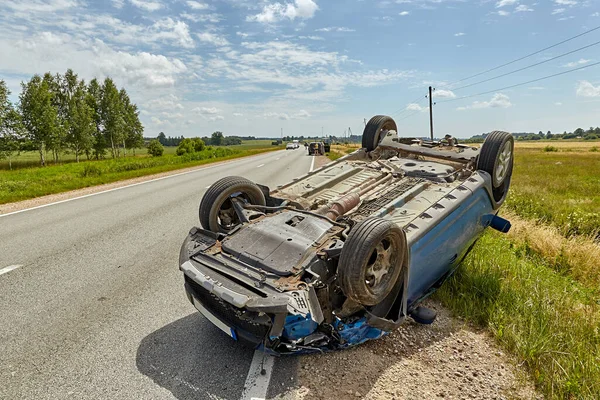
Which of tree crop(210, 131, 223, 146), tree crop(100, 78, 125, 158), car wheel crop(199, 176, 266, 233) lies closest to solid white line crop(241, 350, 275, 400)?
car wheel crop(199, 176, 266, 233)

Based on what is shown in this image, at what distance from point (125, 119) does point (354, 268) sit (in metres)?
54.7

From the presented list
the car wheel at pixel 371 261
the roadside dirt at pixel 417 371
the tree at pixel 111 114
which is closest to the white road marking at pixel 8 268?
the roadside dirt at pixel 417 371

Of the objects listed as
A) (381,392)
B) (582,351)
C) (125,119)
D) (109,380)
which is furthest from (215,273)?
(125,119)

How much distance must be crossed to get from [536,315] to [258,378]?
108 inches

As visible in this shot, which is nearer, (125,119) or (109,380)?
(109,380)

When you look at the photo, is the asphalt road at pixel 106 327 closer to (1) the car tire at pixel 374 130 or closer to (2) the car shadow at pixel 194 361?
(2) the car shadow at pixel 194 361

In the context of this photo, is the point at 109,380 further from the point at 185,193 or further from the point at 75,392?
the point at 185,193

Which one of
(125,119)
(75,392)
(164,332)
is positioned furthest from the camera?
(125,119)

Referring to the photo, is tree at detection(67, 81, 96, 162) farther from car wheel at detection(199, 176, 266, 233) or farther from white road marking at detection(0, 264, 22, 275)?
car wheel at detection(199, 176, 266, 233)

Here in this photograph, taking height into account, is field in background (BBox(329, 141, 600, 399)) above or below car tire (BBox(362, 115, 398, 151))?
below

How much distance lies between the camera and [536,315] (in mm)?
3529

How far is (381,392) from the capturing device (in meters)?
2.52

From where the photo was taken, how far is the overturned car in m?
2.57

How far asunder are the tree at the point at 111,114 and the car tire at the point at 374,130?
4756 cm
